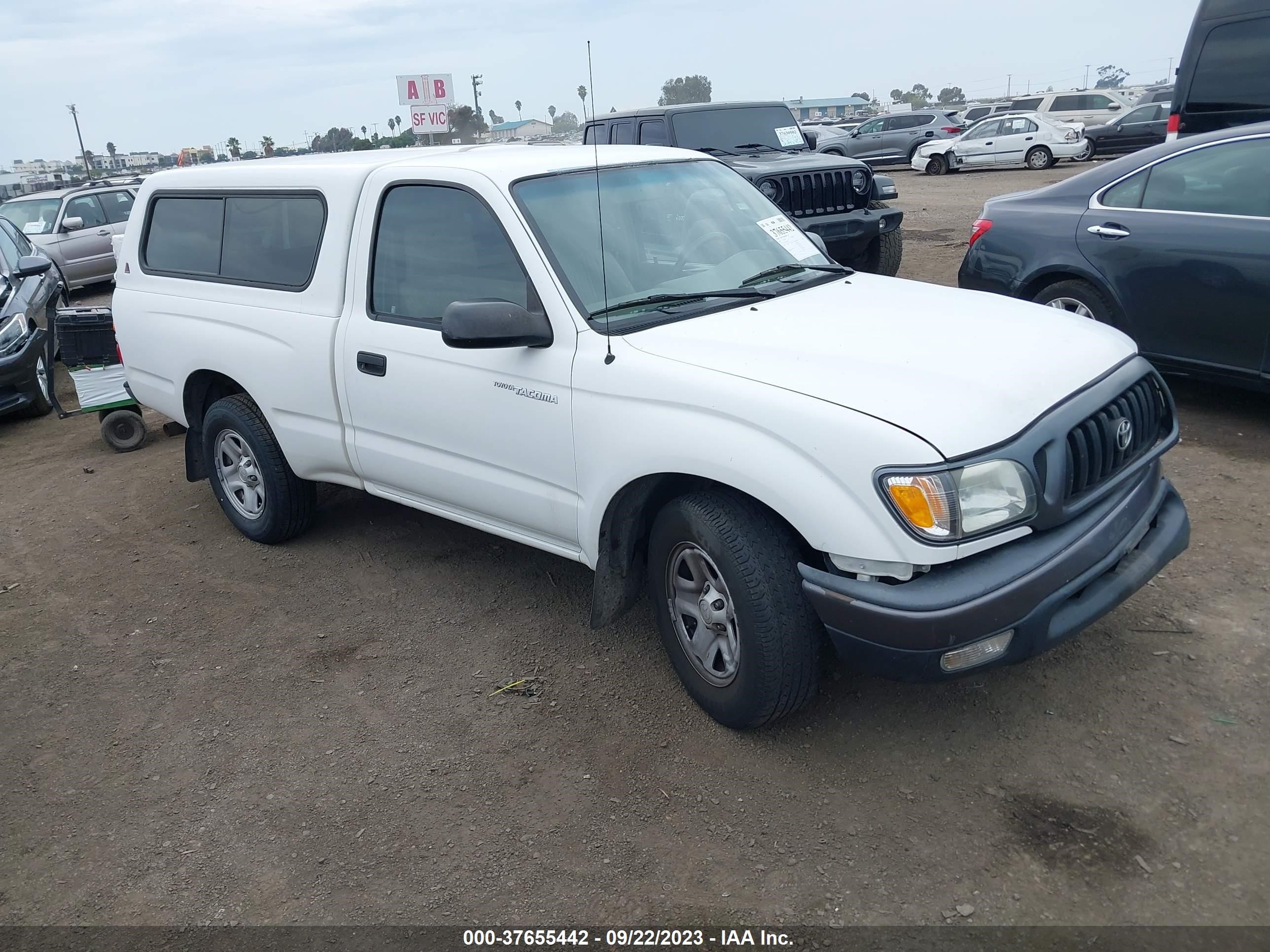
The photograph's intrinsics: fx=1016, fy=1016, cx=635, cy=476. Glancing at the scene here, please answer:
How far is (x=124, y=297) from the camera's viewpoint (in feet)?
18.0

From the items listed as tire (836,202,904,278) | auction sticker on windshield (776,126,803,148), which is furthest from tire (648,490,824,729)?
auction sticker on windshield (776,126,803,148)

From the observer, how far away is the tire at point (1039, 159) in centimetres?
2402

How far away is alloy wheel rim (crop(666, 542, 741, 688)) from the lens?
3.27 metres

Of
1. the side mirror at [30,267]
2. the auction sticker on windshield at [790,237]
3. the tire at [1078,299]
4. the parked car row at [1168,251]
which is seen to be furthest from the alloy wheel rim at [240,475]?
the side mirror at [30,267]

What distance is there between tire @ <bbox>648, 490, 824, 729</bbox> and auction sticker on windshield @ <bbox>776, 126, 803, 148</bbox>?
8089mm

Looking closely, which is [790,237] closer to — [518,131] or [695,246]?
[695,246]

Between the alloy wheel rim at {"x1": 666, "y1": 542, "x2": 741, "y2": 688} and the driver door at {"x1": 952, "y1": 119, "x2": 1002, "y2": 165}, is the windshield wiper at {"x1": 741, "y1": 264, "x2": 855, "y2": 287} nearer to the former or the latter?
the alloy wheel rim at {"x1": 666, "y1": 542, "x2": 741, "y2": 688}

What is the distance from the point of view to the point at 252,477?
5242 millimetres

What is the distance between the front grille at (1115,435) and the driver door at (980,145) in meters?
23.6

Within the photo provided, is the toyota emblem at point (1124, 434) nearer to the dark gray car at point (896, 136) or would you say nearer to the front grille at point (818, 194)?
the front grille at point (818, 194)

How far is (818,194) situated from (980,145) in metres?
18.0

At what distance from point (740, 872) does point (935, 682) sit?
2.52ft

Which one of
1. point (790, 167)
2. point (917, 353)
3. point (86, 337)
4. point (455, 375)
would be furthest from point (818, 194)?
point (917, 353)

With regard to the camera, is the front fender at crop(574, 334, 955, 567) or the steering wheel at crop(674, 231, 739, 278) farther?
the steering wheel at crop(674, 231, 739, 278)
